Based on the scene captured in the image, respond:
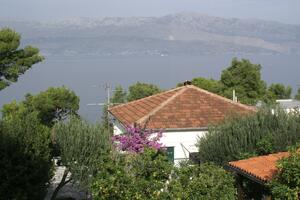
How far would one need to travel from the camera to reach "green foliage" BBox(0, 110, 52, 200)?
16250 mm

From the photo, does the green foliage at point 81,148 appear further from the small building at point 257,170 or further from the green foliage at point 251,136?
the small building at point 257,170

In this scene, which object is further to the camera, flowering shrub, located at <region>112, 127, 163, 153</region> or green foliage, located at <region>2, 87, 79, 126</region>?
green foliage, located at <region>2, 87, 79, 126</region>

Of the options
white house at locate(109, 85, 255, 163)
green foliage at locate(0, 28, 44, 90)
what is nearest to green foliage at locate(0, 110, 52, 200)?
white house at locate(109, 85, 255, 163)

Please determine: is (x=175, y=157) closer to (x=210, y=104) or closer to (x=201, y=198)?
(x=210, y=104)

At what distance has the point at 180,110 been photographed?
2494cm

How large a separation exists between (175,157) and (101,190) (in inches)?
494

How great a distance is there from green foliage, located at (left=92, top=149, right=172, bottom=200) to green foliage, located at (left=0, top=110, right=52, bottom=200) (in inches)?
207

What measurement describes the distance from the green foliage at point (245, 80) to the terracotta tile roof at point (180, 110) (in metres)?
18.3

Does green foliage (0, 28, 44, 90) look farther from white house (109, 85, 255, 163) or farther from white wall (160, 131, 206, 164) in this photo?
white wall (160, 131, 206, 164)

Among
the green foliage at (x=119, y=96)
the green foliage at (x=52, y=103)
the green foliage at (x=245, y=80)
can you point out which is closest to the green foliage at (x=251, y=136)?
the green foliage at (x=52, y=103)

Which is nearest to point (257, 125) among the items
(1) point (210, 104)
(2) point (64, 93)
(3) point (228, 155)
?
(3) point (228, 155)

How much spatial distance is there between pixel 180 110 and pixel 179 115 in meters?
0.58

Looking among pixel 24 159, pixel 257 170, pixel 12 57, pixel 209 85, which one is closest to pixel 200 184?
pixel 257 170

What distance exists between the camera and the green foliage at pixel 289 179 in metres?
11.1
